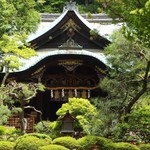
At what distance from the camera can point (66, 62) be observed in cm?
1994

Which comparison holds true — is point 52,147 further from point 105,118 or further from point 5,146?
point 105,118

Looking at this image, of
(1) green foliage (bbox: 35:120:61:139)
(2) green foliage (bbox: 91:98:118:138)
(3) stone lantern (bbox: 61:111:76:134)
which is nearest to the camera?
(2) green foliage (bbox: 91:98:118:138)

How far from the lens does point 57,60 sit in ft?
64.7

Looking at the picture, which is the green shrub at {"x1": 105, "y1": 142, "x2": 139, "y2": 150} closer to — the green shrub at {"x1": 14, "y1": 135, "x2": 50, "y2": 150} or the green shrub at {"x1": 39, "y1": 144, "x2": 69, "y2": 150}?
the green shrub at {"x1": 39, "y1": 144, "x2": 69, "y2": 150}

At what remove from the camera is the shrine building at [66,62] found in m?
19.5

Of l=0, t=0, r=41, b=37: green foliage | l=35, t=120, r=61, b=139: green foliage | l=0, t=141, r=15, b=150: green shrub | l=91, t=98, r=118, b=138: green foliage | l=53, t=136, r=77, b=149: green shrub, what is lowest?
l=0, t=141, r=15, b=150: green shrub

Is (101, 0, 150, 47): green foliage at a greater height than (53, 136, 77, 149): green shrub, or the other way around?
(101, 0, 150, 47): green foliage

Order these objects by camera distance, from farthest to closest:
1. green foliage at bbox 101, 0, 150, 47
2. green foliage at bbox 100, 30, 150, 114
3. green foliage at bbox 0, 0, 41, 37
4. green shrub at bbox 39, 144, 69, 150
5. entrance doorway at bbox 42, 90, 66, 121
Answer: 1. entrance doorway at bbox 42, 90, 66, 121
2. green foliage at bbox 0, 0, 41, 37
3. green foliage at bbox 100, 30, 150, 114
4. green shrub at bbox 39, 144, 69, 150
5. green foliage at bbox 101, 0, 150, 47

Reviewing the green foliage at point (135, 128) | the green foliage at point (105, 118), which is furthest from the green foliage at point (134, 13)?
the green foliage at point (105, 118)

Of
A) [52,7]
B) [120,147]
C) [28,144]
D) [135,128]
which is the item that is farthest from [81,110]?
[52,7]

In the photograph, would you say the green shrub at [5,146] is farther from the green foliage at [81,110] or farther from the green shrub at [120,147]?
the green foliage at [81,110]

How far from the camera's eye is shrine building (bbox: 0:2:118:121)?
1952cm

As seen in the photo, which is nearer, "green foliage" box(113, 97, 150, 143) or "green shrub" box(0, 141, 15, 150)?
"green shrub" box(0, 141, 15, 150)

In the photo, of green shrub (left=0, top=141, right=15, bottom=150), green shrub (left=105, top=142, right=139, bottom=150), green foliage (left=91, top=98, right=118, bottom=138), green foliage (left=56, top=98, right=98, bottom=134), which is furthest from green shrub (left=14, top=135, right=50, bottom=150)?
green foliage (left=56, top=98, right=98, bottom=134)
